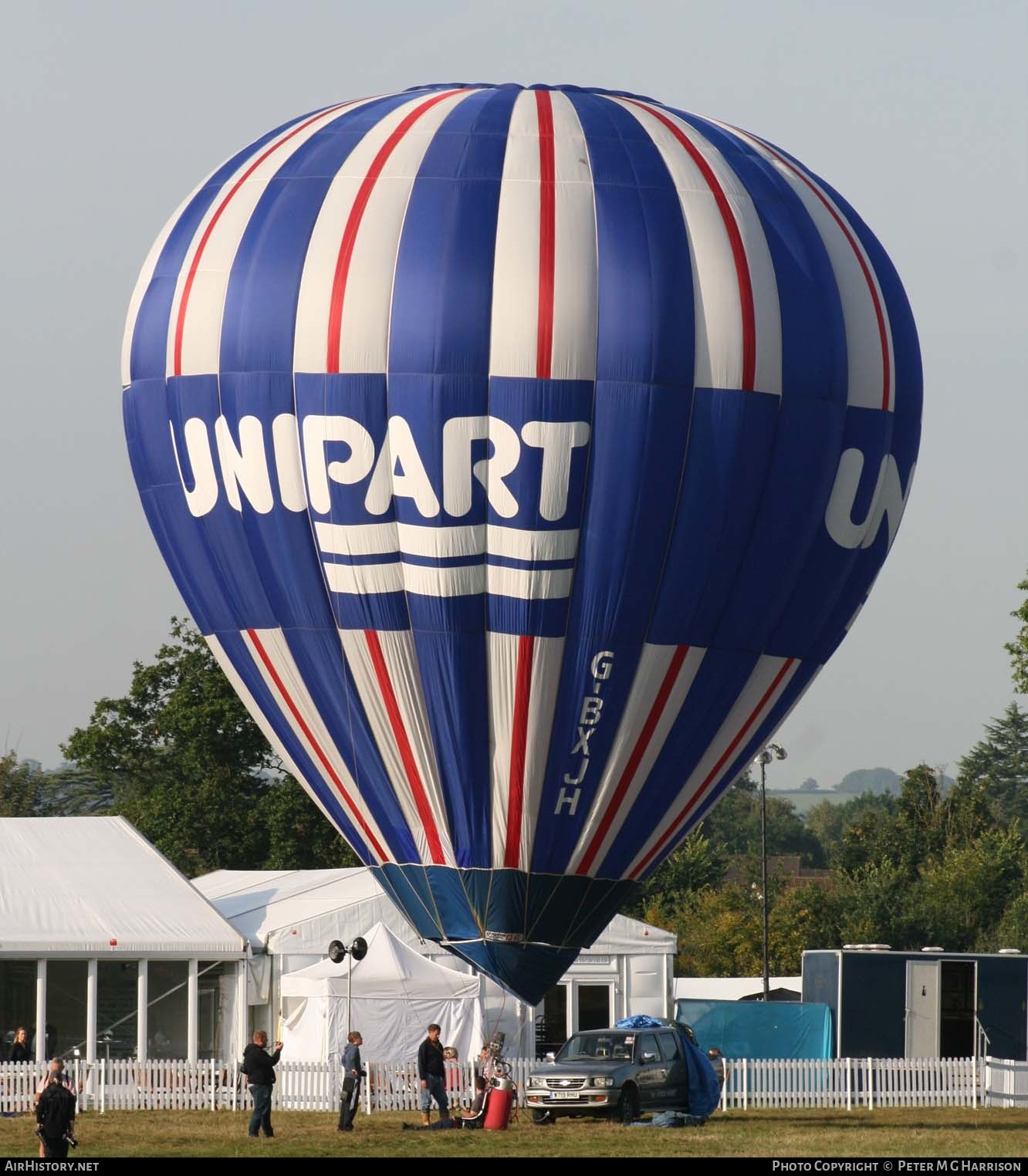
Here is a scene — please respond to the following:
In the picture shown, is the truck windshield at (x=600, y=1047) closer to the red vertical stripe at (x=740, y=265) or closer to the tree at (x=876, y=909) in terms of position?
the red vertical stripe at (x=740, y=265)

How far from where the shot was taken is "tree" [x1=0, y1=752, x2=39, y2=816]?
87.5 metres

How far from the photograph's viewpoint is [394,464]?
75.0 ft

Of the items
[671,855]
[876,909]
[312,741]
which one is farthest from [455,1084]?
[876,909]

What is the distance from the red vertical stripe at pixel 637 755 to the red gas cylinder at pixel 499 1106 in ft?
13.4

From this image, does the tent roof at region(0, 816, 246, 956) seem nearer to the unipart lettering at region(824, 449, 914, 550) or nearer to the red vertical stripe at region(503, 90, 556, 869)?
the red vertical stripe at region(503, 90, 556, 869)

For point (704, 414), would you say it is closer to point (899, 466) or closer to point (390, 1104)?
point (899, 466)

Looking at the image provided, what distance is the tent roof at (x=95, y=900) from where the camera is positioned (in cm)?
3175

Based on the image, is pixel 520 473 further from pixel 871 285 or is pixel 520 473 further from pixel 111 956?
pixel 111 956

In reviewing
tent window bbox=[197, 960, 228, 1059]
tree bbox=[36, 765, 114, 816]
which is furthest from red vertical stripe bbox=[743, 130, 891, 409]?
tree bbox=[36, 765, 114, 816]

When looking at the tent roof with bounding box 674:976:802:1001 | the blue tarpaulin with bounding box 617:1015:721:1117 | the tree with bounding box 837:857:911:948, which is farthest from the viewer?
the tree with bounding box 837:857:911:948

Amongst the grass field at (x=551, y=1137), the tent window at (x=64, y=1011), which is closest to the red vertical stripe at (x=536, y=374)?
the grass field at (x=551, y=1137)

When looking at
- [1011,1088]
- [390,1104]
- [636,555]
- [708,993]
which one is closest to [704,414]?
[636,555]

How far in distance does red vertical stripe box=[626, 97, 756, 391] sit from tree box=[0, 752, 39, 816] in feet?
217

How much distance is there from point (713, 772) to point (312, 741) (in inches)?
179
